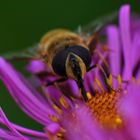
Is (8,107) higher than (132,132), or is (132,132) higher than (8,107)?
(8,107)

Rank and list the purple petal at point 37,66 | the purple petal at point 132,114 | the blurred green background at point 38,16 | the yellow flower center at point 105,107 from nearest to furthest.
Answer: the purple petal at point 132,114, the yellow flower center at point 105,107, the purple petal at point 37,66, the blurred green background at point 38,16

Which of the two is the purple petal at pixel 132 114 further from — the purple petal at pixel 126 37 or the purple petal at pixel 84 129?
the purple petal at pixel 126 37

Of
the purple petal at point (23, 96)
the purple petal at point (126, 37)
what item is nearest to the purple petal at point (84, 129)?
the purple petal at point (23, 96)

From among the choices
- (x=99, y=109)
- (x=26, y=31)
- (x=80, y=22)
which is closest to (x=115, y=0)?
(x=80, y=22)

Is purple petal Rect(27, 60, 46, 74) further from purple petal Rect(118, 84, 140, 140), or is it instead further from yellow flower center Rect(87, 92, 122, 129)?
purple petal Rect(118, 84, 140, 140)

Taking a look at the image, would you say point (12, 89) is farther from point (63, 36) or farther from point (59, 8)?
point (59, 8)

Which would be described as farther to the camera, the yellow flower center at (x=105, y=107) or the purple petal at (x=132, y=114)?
the yellow flower center at (x=105, y=107)

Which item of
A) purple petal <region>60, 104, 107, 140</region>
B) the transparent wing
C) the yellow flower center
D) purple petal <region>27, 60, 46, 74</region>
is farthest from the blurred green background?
purple petal <region>60, 104, 107, 140</region>
